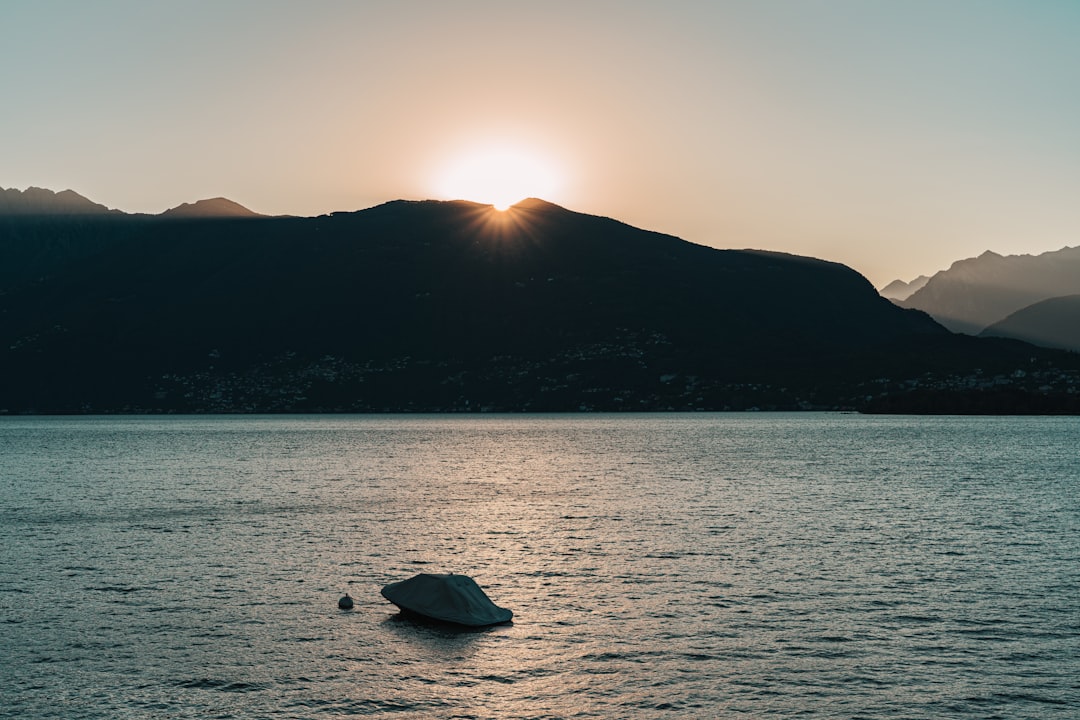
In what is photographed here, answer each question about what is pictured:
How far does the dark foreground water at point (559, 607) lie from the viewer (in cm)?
3834

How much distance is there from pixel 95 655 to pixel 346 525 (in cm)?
4781

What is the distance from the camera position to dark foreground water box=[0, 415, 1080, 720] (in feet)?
126

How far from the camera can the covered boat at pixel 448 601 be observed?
1981 inches

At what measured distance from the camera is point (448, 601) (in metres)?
51.2

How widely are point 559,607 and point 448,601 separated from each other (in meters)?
6.81

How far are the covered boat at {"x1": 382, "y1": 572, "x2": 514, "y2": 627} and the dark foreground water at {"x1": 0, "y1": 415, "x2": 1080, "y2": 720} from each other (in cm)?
102

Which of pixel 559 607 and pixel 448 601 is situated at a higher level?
pixel 448 601

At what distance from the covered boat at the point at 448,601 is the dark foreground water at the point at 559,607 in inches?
40.3

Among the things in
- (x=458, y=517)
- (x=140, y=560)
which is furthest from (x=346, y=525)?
(x=140, y=560)

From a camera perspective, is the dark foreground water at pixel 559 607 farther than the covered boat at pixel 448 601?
No

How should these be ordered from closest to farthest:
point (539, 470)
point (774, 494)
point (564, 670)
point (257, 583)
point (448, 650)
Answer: point (564, 670) → point (448, 650) → point (257, 583) → point (774, 494) → point (539, 470)

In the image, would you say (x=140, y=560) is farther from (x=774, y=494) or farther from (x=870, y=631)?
(x=774, y=494)

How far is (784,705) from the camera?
37031mm

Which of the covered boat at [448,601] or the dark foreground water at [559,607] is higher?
the covered boat at [448,601]
